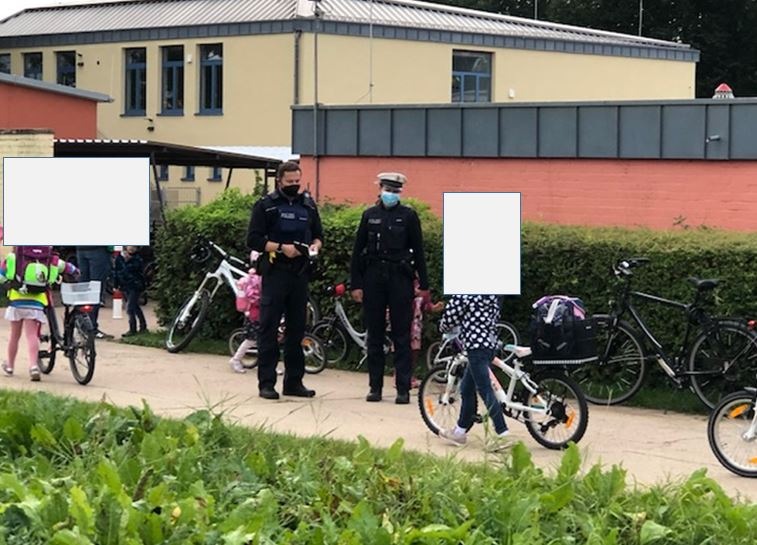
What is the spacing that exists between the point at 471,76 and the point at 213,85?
24.2 feet

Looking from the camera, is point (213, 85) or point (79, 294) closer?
point (79, 294)

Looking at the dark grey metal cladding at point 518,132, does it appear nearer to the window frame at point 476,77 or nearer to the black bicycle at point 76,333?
the black bicycle at point 76,333

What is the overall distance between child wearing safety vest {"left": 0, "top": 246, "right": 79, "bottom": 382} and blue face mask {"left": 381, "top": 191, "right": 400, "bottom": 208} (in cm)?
339

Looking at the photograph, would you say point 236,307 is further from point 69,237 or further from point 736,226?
point 736,226

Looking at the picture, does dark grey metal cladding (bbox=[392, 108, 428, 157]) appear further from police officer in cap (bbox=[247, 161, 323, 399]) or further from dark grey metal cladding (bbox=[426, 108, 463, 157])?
police officer in cap (bbox=[247, 161, 323, 399])

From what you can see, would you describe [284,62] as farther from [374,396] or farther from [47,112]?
[374,396]

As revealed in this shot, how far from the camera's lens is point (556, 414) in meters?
9.81

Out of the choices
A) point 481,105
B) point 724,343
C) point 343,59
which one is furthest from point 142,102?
point 724,343

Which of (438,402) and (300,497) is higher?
(300,497)

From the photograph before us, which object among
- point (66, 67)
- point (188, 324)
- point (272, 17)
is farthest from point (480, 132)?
point (66, 67)

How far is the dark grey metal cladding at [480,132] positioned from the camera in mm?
17234

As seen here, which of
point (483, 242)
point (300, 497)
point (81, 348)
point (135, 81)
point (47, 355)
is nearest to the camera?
point (300, 497)

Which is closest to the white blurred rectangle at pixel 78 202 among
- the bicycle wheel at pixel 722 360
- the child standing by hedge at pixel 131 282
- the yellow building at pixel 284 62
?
the child standing by hedge at pixel 131 282

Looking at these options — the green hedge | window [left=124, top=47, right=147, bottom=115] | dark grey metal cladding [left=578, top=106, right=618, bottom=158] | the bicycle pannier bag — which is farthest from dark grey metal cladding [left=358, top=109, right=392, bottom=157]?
window [left=124, top=47, right=147, bottom=115]
